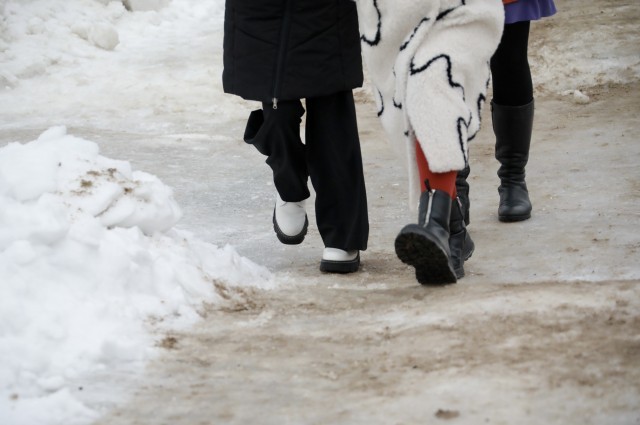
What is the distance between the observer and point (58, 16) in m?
9.22

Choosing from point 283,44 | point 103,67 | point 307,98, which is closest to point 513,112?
point 307,98

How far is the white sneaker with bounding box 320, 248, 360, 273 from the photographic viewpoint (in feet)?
12.9

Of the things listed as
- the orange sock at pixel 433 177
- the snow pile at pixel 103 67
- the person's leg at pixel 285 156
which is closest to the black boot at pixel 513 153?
the person's leg at pixel 285 156

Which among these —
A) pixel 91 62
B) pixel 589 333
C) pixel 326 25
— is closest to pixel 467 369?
pixel 589 333

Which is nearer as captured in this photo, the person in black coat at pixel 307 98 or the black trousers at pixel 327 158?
the person in black coat at pixel 307 98

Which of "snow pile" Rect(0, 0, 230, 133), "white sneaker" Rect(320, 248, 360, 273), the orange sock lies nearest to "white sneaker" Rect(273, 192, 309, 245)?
"white sneaker" Rect(320, 248, 360, 273)

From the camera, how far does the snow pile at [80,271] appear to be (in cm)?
251

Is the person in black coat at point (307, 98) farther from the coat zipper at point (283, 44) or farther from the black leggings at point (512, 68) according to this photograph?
the black leggings at point (512, 68)

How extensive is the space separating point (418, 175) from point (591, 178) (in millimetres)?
2094

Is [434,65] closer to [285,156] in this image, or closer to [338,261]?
[285,156]

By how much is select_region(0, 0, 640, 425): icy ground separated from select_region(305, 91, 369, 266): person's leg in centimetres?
17

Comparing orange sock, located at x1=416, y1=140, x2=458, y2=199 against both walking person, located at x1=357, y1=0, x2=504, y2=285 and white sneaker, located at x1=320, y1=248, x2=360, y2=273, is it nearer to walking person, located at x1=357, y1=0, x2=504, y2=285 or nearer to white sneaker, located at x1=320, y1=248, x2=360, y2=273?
walking person, located at x1=357, y1=0, x2=504, y2=285

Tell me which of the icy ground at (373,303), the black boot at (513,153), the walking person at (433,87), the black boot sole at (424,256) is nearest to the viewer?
the icy ground at (373,303)

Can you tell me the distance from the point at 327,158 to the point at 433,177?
2.03 feet
